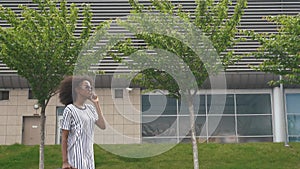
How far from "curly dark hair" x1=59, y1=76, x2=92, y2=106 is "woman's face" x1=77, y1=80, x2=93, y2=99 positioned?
0.10ft

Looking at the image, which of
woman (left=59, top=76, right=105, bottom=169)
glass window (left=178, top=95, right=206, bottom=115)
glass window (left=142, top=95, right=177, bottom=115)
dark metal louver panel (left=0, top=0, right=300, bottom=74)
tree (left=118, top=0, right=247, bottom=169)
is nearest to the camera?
woman (left=59, top=76, right=105, bottom=169)

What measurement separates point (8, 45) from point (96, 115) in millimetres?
10480

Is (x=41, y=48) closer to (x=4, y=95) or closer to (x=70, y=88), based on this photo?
(x=70, y=88)

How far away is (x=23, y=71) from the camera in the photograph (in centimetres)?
1491

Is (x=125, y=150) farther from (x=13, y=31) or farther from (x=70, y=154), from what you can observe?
(x=70, y=154)

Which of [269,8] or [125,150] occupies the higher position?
[269,8]

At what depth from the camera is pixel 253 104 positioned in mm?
25109

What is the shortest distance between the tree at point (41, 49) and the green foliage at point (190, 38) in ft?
5.70

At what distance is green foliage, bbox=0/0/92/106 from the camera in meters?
14.6

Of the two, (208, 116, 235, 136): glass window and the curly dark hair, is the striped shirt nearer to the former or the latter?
the curly dark hair

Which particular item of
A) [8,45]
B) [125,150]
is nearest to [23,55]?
[8,45]

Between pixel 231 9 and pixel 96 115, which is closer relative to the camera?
pixel 96 115

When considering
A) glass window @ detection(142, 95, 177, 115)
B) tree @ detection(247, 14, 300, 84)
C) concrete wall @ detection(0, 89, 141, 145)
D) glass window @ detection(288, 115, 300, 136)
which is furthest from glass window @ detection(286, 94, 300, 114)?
tree @ detection(247, 14, 300, 84)

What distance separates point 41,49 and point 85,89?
410 inches
